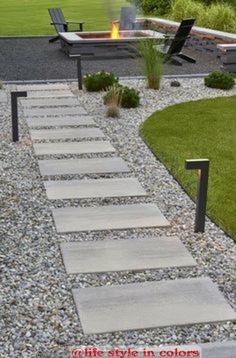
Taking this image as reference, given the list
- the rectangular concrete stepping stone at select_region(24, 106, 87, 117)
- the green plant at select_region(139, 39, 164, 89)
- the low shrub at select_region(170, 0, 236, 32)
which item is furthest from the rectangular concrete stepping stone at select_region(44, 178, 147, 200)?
the low shrub at select_region(170, 0, 236, 32)

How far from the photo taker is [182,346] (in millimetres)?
3395

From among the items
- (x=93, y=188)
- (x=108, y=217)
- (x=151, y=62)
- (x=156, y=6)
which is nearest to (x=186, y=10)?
(x=156, y=6)

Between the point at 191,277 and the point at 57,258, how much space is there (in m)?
0.99

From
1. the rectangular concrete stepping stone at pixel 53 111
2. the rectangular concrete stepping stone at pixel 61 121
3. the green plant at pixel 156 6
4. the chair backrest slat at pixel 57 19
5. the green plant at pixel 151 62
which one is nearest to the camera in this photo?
the rectangular concrete stepping stone at pixel 61 121

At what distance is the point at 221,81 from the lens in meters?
10.8

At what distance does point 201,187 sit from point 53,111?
4.73 meters

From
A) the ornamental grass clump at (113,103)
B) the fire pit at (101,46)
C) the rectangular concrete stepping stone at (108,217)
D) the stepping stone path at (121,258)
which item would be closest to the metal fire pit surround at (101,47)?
the fire pit at (101,46)

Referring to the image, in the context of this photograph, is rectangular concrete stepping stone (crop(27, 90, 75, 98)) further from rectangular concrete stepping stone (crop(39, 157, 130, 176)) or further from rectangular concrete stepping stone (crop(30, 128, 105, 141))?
rectangular concrete stepping stone (crop(39, 157, 130, 176))

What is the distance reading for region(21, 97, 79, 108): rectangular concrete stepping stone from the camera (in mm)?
9547

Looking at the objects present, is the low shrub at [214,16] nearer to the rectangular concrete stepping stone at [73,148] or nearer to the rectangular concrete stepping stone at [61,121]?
the rectangular concrete stepping stone at [61,121]

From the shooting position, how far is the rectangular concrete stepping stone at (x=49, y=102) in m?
9.55

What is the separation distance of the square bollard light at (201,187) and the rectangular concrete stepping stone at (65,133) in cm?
308

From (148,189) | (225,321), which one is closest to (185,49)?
(148,189)

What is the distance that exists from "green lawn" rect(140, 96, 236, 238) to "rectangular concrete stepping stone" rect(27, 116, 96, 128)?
81cm
